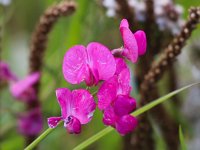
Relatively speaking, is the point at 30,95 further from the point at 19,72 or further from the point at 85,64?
the point at 19,72

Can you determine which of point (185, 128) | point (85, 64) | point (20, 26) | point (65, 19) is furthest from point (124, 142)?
point (20, 26)

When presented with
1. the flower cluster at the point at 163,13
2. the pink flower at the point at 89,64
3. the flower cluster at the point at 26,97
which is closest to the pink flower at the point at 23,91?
the flower cluster at the point at 26,97

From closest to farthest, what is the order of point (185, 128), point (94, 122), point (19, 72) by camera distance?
point (185, 128)
point (94, 122)
point (19, 72)

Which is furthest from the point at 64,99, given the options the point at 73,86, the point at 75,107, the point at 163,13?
the point at 73,86

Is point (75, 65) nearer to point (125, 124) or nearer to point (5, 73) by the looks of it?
point (125, 124)

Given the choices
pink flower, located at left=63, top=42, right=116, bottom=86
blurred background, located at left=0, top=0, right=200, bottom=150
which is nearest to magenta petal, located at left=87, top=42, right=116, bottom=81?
pink flower, located at left=63, top=42, right=116, bottom=86
